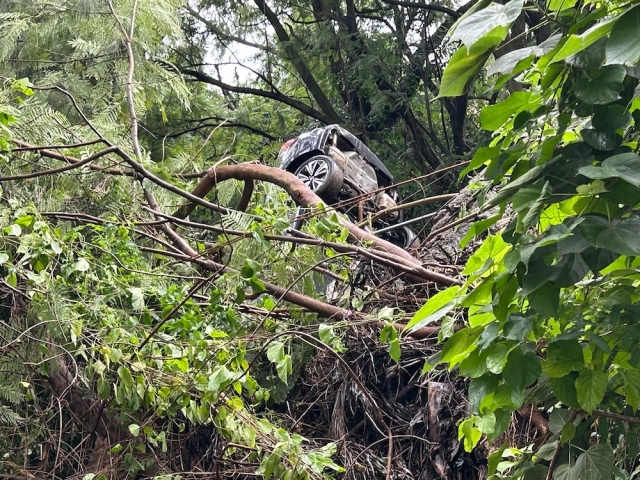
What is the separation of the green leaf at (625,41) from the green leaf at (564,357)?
610 millimetres

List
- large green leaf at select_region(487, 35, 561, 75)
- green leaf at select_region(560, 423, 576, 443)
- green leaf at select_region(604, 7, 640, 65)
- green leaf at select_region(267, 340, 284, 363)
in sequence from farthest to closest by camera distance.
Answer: green leaf at select_region(267, 340, 284, 363) → green leaf at select_region(560, 423, 576, 443) → large green leaf at select_region(487, 35, 561, 75) → green leaf at select_region(604, 7, 640, 65)

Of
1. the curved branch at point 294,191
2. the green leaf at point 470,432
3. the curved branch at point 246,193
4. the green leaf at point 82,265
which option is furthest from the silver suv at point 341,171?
the green leaf at point 470,432

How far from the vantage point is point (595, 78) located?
150cm

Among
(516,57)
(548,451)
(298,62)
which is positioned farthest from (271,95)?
(516,57)

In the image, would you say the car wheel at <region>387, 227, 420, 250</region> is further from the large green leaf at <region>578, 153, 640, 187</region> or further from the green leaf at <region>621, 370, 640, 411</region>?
the large green leaf at <region>578, 153, 640, 187</region>

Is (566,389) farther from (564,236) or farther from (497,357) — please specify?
(564,236)

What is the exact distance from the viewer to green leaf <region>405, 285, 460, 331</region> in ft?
5.62

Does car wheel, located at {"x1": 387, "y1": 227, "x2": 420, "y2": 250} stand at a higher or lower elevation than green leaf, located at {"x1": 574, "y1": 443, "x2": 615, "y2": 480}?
lower

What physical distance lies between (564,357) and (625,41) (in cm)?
67

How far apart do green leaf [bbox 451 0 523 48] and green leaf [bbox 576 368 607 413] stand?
779 mm

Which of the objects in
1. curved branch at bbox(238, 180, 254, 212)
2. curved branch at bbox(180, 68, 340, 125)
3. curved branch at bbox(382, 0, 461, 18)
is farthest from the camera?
curved branch at bbox(180, 68, 340, 125)

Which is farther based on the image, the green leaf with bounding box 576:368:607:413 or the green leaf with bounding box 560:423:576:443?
the green leaf with bounding box 560:423:576:443

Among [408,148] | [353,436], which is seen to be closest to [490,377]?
[353,436]

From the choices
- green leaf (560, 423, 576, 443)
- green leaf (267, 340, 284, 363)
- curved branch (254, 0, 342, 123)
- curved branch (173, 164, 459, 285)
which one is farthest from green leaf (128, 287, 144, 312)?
curved branch (254, 0, 342, 123)
